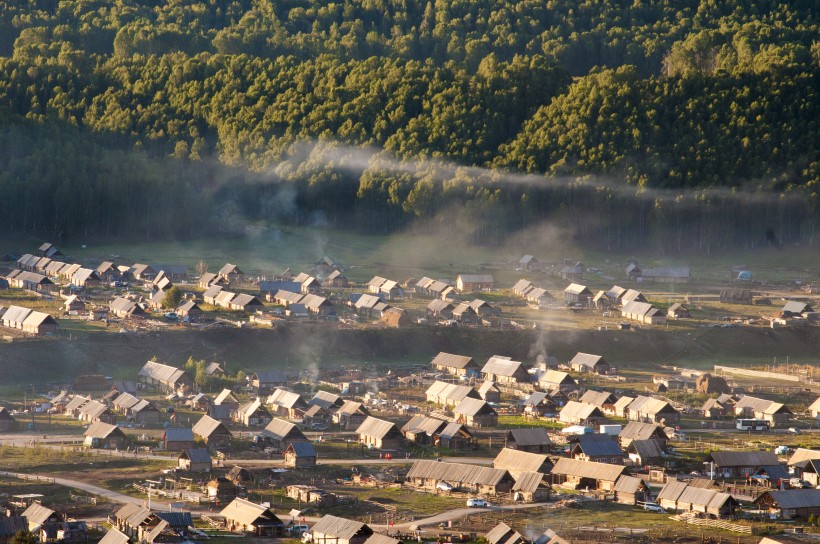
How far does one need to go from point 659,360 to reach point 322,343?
47.8 ft

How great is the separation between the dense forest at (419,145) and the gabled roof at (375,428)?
4555 centimetres

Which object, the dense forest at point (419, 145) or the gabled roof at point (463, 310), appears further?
the dense forest at point (419, 145)

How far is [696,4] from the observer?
513ft

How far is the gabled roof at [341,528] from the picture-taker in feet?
125

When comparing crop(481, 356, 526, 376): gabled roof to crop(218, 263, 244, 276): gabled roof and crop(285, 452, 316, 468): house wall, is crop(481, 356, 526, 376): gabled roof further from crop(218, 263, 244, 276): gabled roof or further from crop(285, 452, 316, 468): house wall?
crop(218, 263, 244, 276): gabled roof

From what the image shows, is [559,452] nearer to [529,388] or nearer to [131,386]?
[529,388]

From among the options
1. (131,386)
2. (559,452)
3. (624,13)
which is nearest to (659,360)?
(559,452)

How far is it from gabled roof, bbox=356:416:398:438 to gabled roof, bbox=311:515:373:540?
39.1 feet

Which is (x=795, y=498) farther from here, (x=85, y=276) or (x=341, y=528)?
(x=85, y=276)

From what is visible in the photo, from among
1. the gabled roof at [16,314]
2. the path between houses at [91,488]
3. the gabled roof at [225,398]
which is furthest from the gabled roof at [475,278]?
the path between houses at [91,488]

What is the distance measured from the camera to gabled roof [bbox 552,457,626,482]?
1784 inches

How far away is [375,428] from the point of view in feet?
169

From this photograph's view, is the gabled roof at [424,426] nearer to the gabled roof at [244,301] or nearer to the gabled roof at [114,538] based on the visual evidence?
the gabled roof at [114,538]

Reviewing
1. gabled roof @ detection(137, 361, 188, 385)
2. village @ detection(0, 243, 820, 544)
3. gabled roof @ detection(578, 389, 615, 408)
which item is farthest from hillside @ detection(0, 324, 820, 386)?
gabled roof @ detection(578, 389, 615, 408)
